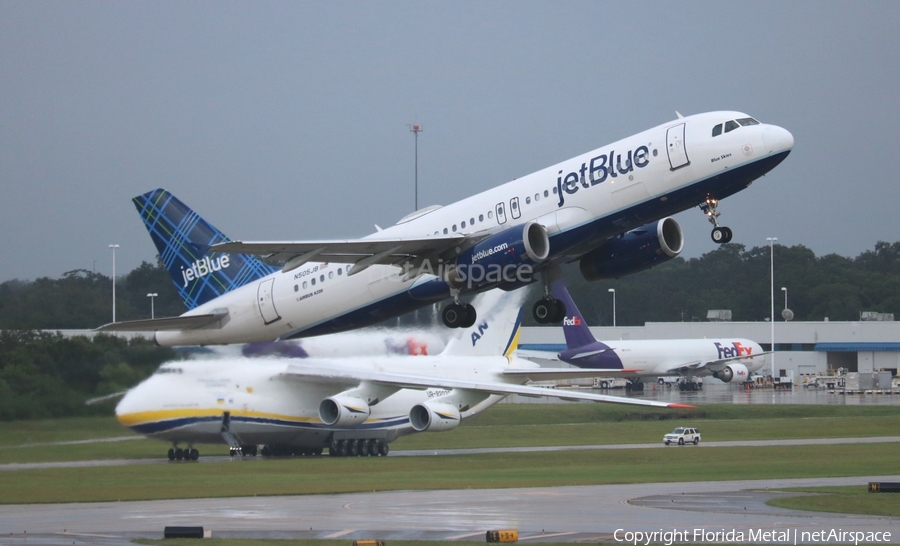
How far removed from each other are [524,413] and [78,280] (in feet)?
102

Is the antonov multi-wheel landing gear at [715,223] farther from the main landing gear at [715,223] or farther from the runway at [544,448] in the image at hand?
the runway at [544,448]

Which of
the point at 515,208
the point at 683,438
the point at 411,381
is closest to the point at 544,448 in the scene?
the point at 683,438

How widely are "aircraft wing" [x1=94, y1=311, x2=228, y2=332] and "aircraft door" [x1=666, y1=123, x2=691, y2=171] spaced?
18.3m

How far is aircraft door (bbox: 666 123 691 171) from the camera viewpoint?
1280 inches

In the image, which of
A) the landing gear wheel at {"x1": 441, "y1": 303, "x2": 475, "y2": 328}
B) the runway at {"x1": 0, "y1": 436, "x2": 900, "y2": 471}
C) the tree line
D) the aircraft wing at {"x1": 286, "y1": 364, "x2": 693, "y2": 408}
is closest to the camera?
the landing gear wheel at {"x1": 441, "y1": 303, "x2": 475, "y2": 328}

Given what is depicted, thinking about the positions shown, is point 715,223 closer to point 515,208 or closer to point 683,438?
point 515,208

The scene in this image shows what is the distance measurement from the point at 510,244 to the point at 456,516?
7880 millimetres

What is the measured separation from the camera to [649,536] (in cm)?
2561

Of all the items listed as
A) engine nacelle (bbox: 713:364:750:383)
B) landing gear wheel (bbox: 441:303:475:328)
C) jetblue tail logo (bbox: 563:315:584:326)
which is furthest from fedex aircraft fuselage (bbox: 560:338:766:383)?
landing gear wheel (bbox: 441:303:475:328)

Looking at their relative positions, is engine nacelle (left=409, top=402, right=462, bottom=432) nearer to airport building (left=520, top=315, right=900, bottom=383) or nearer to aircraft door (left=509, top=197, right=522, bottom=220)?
aircraft door (left=509, top=197, right=522, bottom=220)

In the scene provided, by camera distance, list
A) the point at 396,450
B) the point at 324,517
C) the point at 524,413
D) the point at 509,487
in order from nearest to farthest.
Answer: the point at 324,517, the point at 509,487, the point at 396,450, the point at 524,413

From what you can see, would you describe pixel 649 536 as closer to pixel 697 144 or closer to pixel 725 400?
pixel 697 144

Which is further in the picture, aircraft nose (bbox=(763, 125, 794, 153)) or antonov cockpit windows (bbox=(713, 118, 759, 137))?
antonov cockpit windows (bbox=(713, 118, 759, 137))

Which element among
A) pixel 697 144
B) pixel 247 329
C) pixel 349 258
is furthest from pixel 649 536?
pixel 247 329
